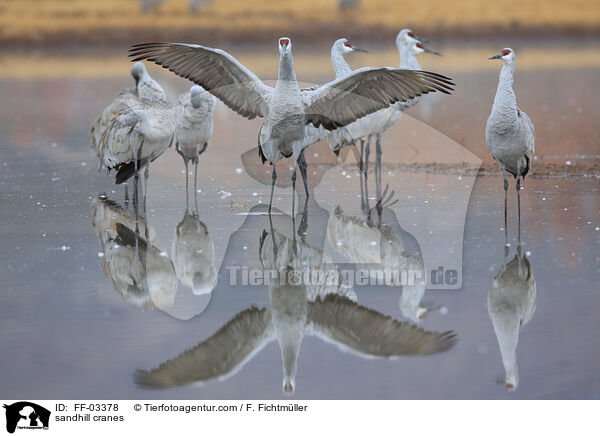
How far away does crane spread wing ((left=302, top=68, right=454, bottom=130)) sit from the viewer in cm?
699

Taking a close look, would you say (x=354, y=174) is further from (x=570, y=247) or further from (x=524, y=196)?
(x=570, y=247)

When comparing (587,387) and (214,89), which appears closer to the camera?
(587,387)

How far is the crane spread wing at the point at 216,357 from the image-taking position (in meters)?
4.43

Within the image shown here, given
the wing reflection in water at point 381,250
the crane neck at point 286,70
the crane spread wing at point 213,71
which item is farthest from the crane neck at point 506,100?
the crane spread wing at point 213,71

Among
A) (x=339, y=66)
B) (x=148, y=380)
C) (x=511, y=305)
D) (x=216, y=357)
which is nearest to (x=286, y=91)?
(x=339, y=66)

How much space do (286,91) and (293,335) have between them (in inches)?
109

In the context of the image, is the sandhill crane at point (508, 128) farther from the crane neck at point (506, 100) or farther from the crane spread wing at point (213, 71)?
the crane spread wing at point (213, 71)

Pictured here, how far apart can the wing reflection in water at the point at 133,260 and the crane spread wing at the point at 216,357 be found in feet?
2.24

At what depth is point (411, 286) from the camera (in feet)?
19.2

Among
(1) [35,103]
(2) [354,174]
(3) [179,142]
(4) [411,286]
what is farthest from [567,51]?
(4) [411,286]

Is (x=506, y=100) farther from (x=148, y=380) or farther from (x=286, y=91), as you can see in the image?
(x=148, y=380)

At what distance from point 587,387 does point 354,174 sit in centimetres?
610

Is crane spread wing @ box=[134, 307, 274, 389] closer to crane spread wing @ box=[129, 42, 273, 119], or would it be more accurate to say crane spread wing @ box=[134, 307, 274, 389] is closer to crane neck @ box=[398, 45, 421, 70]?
crane spread wing @ box=[129, 42, 273, 119]

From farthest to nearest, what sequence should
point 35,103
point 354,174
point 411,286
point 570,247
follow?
1. point 35,103
2. point 354,174
3. point 570,247
4. point 411,286
